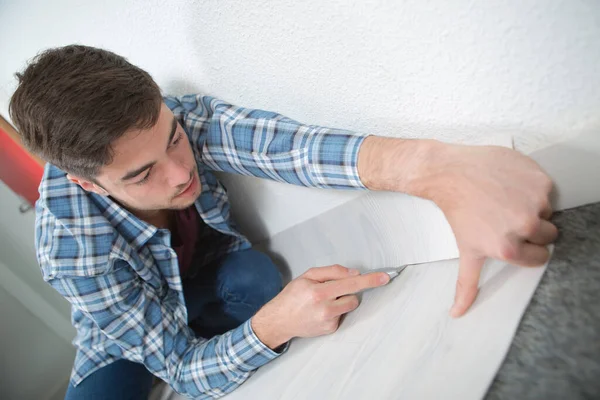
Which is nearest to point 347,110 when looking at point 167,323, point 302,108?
point 302,108

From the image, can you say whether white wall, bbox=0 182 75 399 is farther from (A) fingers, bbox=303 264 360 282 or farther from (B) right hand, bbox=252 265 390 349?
(A) fingers, bbox=303 264 360 282

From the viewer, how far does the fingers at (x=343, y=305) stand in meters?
0.71

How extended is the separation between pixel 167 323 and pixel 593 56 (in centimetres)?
84

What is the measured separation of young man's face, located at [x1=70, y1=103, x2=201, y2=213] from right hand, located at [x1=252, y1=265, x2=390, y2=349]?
27cm

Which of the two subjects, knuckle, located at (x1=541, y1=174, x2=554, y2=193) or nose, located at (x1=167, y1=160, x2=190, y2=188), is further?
nose, located at (x1=167, y1=160, x2=190, y2=188)

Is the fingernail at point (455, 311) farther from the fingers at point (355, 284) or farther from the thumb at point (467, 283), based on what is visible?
the fingers at point (355, 284)

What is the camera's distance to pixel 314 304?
0.71m

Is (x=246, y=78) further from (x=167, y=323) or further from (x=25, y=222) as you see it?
(x=25, y=222)

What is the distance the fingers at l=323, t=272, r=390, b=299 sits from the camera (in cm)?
69

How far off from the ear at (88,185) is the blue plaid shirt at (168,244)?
0.04m

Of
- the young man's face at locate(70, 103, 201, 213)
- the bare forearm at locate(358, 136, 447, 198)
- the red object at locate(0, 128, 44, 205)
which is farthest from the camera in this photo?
the red object at locate(0, 128, 44, 205)

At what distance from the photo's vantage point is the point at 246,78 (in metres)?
0.81

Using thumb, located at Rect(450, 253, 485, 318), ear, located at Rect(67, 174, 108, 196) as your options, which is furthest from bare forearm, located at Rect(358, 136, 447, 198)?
ear, located at Rect(67, 174, 108, 196)

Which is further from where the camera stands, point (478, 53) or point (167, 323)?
point (167, 323)
